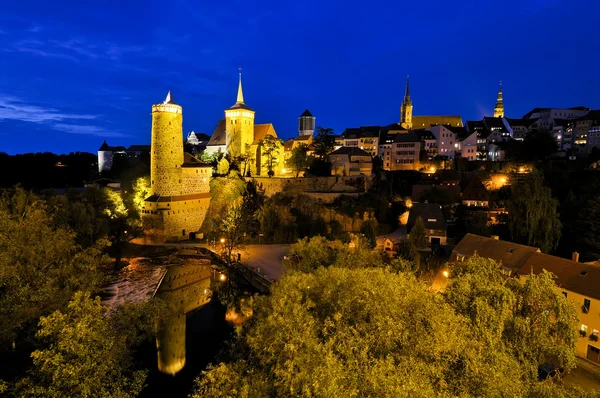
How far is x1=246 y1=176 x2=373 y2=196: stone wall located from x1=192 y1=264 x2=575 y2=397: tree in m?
33.2

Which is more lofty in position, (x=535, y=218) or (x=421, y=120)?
(x=421, y=120)

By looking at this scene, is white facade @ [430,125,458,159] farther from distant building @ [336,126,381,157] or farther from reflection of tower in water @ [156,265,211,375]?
reflection of tower in water @ [156,265,211,375]

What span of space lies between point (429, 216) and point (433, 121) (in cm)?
5528

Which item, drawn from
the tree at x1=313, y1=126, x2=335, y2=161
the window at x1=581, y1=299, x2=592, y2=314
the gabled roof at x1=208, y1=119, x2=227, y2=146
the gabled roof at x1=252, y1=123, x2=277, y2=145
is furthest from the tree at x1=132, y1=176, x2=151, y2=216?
the window at x1=581, y1=299, x2=592, y2=314

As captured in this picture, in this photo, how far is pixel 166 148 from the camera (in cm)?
4000

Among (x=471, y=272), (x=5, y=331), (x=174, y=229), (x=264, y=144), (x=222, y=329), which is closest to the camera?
(x=5, y=331)

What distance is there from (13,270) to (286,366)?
11.3m

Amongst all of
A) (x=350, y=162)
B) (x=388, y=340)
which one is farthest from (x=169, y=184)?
(x=388, y=340)

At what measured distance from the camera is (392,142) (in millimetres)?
64125

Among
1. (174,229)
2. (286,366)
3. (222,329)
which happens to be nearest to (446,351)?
(286,366)

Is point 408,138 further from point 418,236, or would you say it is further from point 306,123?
point 306,123

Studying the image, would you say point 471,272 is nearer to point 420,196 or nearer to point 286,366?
point 286,366

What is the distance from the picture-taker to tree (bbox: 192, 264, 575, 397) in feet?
28.6

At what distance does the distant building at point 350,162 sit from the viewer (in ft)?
175
